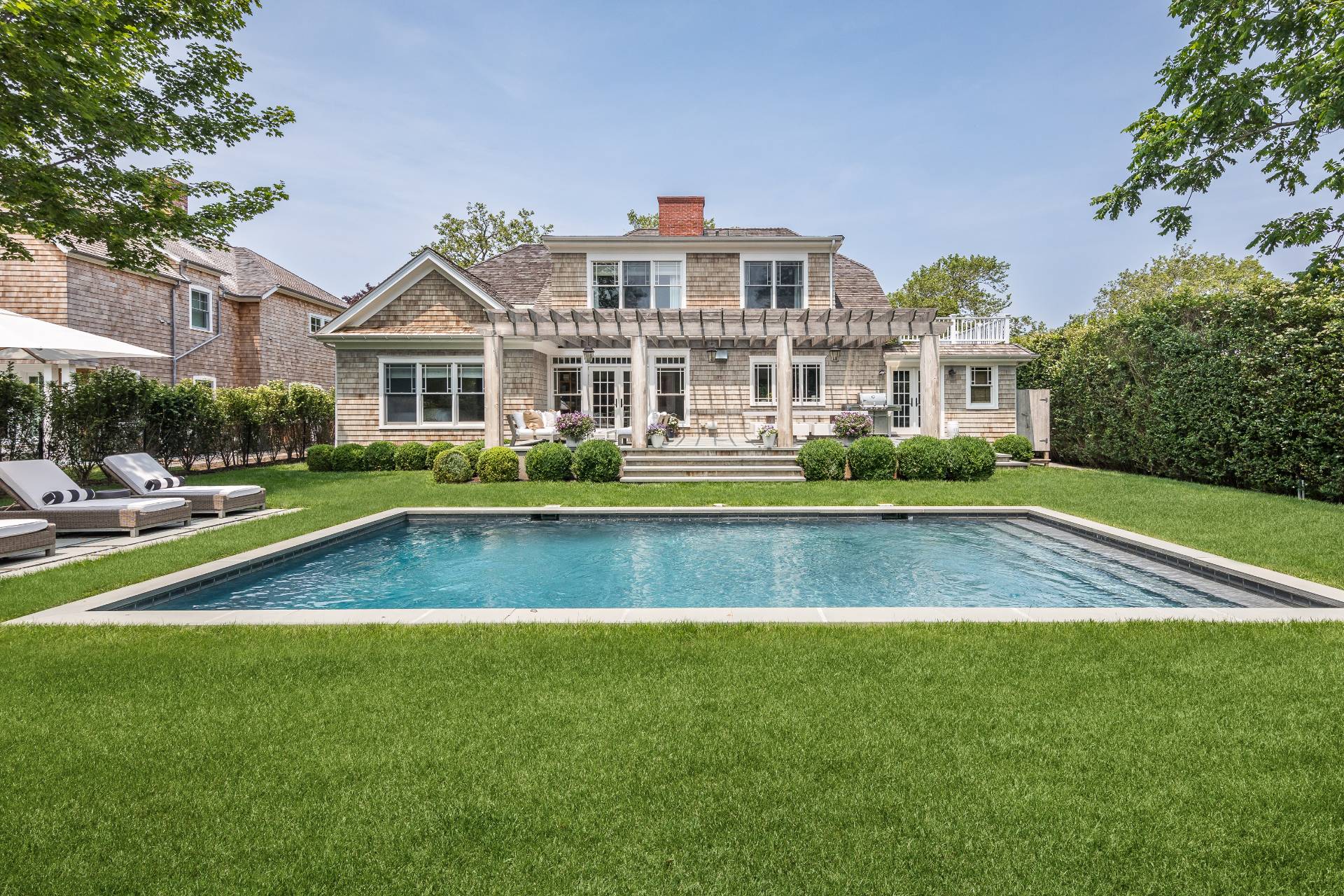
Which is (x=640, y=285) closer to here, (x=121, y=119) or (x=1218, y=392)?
(x=121, y=119)

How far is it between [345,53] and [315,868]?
644 inches

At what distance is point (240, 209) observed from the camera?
13750mm

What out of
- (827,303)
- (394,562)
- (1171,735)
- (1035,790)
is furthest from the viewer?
(827,303)

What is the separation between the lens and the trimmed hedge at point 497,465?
14.5 m

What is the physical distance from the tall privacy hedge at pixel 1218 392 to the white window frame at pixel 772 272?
8.21 m

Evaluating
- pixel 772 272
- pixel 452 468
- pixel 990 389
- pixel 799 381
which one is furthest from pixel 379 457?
pixel 990 389

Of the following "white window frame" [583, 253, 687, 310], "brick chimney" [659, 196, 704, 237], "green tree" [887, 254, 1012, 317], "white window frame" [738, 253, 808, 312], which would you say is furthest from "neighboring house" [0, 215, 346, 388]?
"green tree" [887, 254, 1012, 317]

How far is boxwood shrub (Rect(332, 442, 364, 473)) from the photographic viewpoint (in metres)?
16.7

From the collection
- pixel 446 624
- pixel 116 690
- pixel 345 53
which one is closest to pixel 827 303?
pixel 345 53

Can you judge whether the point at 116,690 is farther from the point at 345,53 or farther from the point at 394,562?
the point at 345,53

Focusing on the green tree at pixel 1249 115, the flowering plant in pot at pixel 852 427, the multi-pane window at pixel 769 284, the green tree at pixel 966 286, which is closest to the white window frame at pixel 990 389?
the multi-pane window at pixel 769 284

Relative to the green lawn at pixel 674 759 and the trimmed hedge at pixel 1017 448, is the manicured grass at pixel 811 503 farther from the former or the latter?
the green lawn at pixel 674 759

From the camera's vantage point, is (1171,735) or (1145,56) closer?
(1171,735)

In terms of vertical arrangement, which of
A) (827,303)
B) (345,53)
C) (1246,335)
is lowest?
(1246,335)
